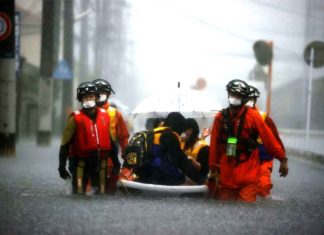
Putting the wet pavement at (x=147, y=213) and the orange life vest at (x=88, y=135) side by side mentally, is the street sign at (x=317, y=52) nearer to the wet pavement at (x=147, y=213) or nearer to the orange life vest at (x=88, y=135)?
the wet pavement at (x=147, y=213)

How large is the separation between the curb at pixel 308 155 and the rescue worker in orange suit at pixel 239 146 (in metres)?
9.51

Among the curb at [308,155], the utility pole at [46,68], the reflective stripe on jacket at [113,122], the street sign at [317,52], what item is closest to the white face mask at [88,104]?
the reflective stripe on jacket at [113,122]

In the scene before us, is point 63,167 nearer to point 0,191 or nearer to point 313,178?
point 0,191

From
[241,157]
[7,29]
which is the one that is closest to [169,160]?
[241,157]

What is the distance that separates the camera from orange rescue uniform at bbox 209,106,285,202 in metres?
8.57

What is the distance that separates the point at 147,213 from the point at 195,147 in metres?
2.24

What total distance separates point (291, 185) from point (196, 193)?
3466mm

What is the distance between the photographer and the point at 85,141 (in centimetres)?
890

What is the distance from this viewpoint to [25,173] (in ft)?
43.2

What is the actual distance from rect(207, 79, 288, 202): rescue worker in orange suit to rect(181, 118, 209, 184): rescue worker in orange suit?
71 centimetres

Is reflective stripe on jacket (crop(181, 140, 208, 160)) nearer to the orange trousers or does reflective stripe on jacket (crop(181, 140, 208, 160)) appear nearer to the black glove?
the orange trousers

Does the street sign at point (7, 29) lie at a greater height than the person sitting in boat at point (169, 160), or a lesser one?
greater

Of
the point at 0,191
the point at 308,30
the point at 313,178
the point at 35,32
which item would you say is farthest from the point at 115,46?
the point at 0,191

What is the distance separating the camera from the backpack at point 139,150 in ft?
29.7
